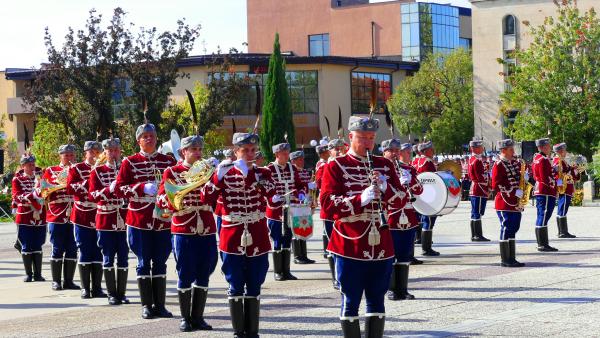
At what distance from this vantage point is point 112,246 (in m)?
13.7

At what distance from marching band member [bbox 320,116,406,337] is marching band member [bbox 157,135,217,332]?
263 centimetres

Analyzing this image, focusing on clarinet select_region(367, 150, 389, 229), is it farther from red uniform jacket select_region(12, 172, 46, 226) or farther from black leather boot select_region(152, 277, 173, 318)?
red uniform jacket select_region(12, 172, 46, 226)

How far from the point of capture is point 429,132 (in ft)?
229

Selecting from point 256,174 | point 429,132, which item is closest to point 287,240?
point 256,174

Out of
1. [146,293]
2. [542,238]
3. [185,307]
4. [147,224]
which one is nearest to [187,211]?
[185,307]

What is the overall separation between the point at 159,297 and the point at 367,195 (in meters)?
4.56

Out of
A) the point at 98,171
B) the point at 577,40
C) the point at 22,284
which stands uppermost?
the point at 577,40

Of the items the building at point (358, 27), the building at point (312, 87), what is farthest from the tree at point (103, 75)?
the building at point (358, 27)

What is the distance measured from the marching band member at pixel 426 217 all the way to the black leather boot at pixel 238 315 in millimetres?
9227

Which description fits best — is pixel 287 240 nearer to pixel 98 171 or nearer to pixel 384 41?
pixel 98 171

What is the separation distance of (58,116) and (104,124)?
27.9m

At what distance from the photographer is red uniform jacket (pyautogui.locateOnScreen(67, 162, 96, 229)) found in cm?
1445

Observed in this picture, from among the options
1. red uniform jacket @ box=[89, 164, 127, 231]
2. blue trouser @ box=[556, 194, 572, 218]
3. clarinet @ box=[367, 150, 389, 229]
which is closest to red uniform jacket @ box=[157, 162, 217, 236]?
red uniform jacket @ box=[89, 164, 127, 231]

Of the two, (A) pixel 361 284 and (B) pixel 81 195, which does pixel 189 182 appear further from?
(B) pixel 81 195
